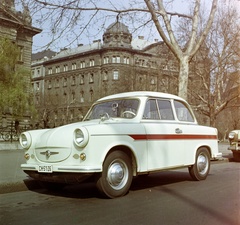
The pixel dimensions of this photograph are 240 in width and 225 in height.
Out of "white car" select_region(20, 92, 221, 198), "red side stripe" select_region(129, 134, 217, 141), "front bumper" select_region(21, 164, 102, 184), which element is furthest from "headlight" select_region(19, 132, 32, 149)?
"red side stripe" select_region(129, 134, 217, 141)

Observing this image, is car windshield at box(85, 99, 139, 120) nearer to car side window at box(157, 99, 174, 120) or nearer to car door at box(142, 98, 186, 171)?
car door at box(142, 98, 186, 171)

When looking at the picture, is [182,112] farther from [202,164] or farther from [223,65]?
[223,65]

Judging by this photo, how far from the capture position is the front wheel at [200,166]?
7.95m

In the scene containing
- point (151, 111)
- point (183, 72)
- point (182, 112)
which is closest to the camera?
point (151, 111)

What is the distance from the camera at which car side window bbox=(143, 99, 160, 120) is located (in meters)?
7.02

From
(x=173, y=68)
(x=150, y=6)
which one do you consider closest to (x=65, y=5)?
(x=150, y=6)

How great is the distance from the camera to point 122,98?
288 inches

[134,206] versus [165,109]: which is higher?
[165,109]

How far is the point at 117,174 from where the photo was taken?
598 cm

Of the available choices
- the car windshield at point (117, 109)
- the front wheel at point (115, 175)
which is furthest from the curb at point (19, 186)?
the front wheel at point (115, 175)

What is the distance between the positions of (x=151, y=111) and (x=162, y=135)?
57 centimetres

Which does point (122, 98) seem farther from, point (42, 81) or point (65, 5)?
point (42, 81)

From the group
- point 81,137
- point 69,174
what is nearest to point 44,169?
point 69,174

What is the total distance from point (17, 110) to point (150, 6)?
1511 centimetres
